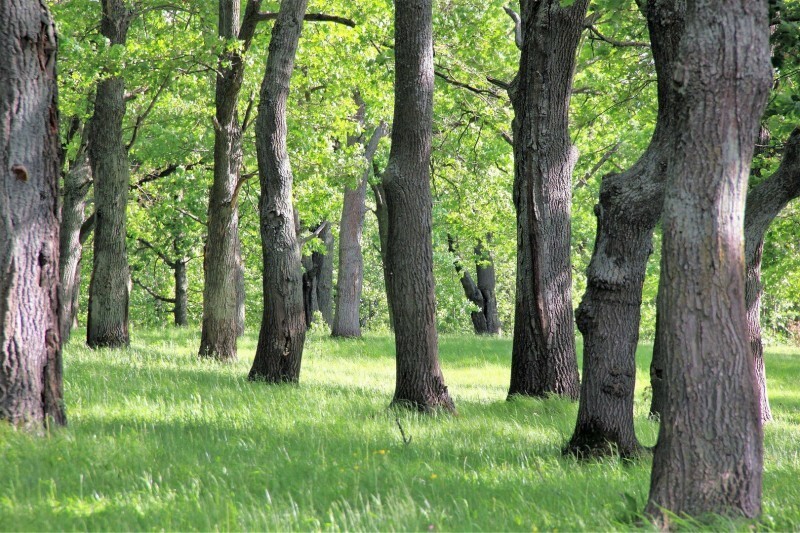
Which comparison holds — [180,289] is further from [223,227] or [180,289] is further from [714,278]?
[714,278]

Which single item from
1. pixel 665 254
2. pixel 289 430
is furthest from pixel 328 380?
pixel 665 254

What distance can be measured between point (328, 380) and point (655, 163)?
7557 millimetres

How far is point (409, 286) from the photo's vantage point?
939cm

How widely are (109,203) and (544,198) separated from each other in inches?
355

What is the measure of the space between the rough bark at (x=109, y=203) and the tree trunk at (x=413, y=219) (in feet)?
25.5

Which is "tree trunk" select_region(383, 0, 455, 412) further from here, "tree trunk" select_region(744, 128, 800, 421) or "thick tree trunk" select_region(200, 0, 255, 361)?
"thick tree trunk" select_region(200, 0, 255, 361)

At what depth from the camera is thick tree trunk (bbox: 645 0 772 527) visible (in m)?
4.22

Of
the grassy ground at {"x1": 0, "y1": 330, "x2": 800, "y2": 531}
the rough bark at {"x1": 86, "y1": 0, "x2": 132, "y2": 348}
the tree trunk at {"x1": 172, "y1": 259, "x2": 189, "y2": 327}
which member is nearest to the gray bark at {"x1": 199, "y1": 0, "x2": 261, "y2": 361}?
the rough bark at {"x1": 86, "y1": 0, "x2": 132, "y2": 348}

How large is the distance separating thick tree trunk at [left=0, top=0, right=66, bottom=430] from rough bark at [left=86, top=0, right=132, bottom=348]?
8861 mm

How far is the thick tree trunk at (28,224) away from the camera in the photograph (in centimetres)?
636

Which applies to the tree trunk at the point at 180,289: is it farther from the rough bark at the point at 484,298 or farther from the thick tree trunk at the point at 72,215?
the thick tree trunk at the point at 72,215

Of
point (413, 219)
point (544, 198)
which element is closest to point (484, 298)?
point (544, 198)

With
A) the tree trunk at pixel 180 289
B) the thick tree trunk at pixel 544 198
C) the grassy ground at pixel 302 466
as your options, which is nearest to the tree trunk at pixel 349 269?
the grassy ground at pixel 302 466

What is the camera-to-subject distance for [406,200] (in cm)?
945
